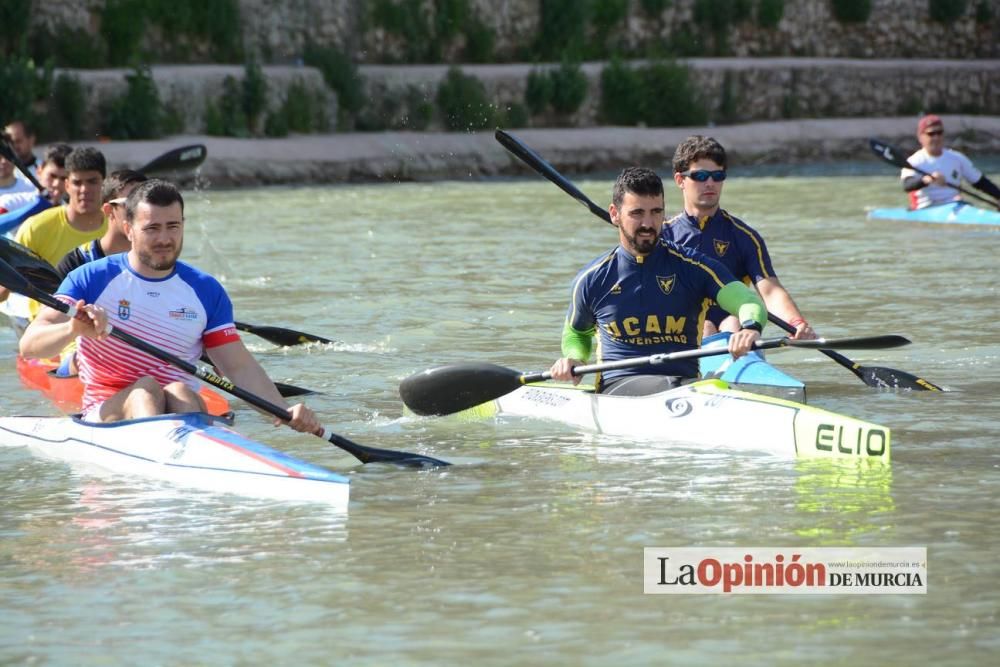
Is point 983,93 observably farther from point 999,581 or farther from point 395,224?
point 999,581

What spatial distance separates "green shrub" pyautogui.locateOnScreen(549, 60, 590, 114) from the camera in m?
28.2

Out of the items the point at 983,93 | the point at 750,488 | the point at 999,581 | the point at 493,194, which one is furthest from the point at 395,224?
the point at 983,93

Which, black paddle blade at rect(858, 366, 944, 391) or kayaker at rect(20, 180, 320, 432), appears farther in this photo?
black paddle blade at rect(858, 366, 944, 391)

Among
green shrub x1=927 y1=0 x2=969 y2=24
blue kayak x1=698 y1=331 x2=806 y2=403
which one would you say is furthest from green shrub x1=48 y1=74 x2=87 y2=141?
green shrub x1=927 y1=0 x2=969 y2=24

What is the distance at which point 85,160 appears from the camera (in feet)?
29.6

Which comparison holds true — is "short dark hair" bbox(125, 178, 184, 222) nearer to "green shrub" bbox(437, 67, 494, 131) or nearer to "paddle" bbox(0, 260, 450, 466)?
"paddle" bbox(0, 260, 450, 466)

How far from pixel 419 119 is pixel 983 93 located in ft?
42.7

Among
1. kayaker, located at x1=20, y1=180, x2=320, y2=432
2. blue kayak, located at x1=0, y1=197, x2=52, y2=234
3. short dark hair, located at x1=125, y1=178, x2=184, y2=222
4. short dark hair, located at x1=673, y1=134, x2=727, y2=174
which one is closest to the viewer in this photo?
short dark hair, located at x1=125, y1=178, x2=184, y2=222

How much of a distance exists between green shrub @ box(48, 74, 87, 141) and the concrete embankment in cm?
86

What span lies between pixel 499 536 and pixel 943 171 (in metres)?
12.3

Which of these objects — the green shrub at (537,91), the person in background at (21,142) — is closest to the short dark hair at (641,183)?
the person in background at (21,142)

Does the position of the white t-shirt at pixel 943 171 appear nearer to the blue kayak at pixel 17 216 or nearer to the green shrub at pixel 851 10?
the blue kayak at pixel 17 216

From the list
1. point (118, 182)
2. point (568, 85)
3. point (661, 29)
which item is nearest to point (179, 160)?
point (118, 182)

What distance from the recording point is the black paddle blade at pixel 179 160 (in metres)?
11.6
